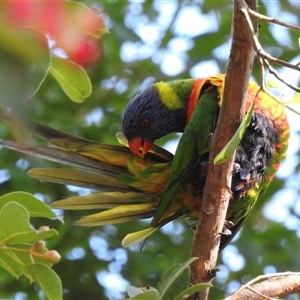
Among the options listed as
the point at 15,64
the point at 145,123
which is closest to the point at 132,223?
the point at 145,123

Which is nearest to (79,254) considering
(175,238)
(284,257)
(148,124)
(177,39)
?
(175,238)

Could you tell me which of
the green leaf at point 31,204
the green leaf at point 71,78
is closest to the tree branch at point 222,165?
the green leaf at point 71,78

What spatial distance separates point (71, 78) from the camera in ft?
2.91

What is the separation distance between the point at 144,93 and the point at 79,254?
716mm

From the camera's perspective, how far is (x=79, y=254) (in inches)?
89.7

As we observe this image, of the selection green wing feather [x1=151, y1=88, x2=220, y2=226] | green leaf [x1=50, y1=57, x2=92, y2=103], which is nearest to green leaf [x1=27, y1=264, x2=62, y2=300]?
green leaf [x1=50, y1=57, x2=92, y2=103]

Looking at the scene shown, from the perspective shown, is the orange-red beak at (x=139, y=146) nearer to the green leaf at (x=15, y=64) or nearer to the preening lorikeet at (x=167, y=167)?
the preening lorikeet at (x=167, y=167)

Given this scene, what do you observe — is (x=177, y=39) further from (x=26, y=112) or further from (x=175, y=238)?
(x=26, y=112)

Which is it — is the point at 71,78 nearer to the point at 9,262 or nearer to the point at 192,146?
the point at 9,262

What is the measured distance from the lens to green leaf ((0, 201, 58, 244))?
86 centimetres

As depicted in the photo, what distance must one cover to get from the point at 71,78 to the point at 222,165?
0.53m

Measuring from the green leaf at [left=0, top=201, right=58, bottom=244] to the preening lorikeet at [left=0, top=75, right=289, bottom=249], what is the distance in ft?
2.20

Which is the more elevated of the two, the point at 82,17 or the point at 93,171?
the point at 82,17

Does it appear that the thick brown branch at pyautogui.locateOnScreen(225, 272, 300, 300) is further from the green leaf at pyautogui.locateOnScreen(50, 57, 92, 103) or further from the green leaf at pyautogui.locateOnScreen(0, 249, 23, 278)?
the green leaf at pyautogui.locateOnScreen(50, 57, 92, 103)
